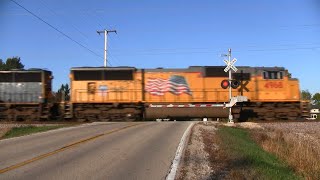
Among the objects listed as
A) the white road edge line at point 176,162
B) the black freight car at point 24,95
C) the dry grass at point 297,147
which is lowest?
the dry grass at point 297,147

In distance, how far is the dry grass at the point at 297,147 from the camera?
11.7 metres

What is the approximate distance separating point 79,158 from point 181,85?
871 inches

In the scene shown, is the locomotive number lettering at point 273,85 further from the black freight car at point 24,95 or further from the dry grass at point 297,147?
the black freight car at point 24,95

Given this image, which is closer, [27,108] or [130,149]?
[130,149]

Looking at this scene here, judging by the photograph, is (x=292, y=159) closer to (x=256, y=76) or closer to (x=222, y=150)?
(x=222, y=150)

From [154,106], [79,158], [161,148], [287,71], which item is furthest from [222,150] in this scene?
[287,71]

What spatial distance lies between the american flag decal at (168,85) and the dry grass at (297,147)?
8292 mm

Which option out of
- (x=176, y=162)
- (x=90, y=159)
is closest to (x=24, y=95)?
(x=90, y=159)

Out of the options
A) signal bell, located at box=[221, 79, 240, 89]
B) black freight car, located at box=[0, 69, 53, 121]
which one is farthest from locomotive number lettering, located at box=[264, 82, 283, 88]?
black freight car, located at box=[0, 69, 53, 121]

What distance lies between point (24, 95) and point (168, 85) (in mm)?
11640

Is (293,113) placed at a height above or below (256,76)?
below

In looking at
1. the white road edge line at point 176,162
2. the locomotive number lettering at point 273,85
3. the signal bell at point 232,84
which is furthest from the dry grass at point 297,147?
the signal bell at point 232,84

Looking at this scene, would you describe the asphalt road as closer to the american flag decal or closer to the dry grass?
the dry grass

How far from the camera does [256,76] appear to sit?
32781 mm
